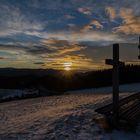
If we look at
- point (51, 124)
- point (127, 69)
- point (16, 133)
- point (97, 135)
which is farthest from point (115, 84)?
point (127, 69)

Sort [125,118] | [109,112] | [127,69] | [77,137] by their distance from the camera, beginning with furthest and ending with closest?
[127,69], [109,112], [125,118], [77,137]

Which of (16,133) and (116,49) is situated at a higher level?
(116,49)

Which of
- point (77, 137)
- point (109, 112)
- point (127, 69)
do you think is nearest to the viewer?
point (77, 137)

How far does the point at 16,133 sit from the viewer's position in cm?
859

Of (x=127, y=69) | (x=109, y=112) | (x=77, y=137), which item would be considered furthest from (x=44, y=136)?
(x=127, y=69)

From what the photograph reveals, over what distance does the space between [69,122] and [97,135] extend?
67.6 inches

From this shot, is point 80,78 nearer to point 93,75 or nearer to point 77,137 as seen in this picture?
point 93,75

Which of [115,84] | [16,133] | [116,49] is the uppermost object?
[116,49]

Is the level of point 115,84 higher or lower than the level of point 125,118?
higher

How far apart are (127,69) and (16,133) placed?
52.9m

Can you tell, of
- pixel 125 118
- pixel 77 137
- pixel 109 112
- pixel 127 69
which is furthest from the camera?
pixel 127 69

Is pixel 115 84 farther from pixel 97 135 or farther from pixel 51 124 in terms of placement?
pixel 51 124

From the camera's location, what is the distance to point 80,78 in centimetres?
6109

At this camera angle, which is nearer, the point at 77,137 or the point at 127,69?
the point at 77,137
